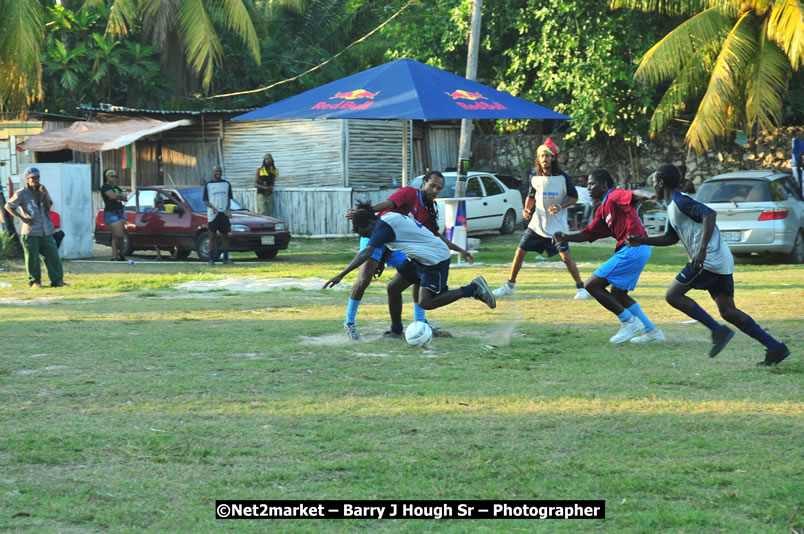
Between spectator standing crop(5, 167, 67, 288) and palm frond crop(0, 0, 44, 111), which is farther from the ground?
palm frond crop(0, 0, 44, 111)

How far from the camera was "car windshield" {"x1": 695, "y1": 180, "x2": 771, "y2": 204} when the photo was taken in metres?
16.9

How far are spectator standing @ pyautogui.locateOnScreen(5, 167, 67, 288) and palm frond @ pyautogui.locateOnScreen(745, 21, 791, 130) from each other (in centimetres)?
1503

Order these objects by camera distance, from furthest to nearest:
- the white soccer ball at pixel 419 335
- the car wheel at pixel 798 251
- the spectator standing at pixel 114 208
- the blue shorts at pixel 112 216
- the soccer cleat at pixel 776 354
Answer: the blue shorts at pixel 112 216 → the spectator standing at pixel 114 208 → the car wheel at pixel 798 251 → the white soccer ball at pixel 419 335 → the soccer cleat at pixel 776 354

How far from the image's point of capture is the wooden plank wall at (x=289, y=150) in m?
25.6

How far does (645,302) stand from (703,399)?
224 inches

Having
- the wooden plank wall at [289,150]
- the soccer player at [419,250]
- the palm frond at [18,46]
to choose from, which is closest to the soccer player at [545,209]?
the soccer player at [419,250]

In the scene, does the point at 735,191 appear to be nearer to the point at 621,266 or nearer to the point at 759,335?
the point at 621,266

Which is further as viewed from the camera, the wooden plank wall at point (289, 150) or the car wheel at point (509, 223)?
the wooden plank wall at point (289, 150)

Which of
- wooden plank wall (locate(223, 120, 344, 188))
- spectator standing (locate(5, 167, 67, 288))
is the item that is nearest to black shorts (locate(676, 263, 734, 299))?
spectator standing (locate(5, 167, 67, 288))

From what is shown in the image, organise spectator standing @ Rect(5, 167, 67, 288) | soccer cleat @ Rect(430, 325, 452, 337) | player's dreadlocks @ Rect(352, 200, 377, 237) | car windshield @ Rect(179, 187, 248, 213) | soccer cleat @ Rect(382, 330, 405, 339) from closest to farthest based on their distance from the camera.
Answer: player's dreadlocks @ Rect(352, 200, 377, 237)
soccer cleat @ Rect(382, 330, 405, 339)
soccer cleat @ Rect(430, 325, 452, 337)
spectator standing @ Rect(5, 167, 67, 288)
car windshield @ Rect(179, 187, 248, 213)

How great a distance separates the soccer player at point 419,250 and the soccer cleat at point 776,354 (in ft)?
8.68

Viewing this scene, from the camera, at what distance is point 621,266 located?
892 cm

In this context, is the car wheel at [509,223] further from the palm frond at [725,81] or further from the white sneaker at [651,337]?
the white sneaker at [651,337]

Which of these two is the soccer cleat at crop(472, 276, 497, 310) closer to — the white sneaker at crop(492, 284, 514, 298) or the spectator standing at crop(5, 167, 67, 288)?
the white sneaker at crop(492, 284, 514, 298)
